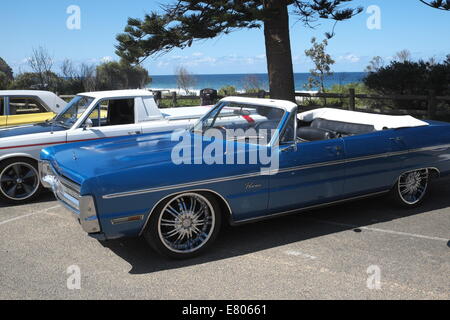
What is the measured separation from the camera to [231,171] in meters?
4.53

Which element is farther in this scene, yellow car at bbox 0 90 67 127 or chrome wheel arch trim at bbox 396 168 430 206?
yellow car at bbox 0 90 67 127

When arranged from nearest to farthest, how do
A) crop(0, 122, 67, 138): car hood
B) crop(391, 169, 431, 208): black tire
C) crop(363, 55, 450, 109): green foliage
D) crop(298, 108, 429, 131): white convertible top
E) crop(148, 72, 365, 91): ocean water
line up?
crop(391, 169, 431, 208): black tire
crop(298, 108, 429, 131): white convertible top
crop(0, 122, 67, 138): car hood
crop(363, 55, 450, 109): green foliage
crop(148, 72, 365, 91): ocean water

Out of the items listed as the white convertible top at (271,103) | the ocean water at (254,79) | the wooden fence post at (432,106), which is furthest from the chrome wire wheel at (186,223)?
the ocean water at (254,79)

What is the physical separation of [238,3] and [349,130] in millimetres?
6817

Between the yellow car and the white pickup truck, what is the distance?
4.12 ft

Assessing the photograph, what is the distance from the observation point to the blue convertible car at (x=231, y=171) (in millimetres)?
4129

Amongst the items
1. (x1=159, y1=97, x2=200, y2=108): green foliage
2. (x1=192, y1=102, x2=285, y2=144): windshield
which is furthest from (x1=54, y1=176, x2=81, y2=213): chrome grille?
(x1=159, y1=97, x2=200, y2=108): green foliage

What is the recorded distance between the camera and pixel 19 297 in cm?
374

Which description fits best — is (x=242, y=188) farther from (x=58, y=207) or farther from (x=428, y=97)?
(x=428, y=97)

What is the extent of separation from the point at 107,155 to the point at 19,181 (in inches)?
98.4

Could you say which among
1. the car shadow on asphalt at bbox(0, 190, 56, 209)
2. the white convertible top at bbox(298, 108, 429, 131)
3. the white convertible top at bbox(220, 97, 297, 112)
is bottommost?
→ the car shadow on asphalt at bbox(0, 190, 56, 209)

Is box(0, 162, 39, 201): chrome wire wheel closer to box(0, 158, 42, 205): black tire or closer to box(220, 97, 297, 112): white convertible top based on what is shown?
box(0, 158, 42, 205): black tire

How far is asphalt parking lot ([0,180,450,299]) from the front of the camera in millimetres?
3826

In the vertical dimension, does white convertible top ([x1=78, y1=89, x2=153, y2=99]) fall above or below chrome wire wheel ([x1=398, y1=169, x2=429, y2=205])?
above
